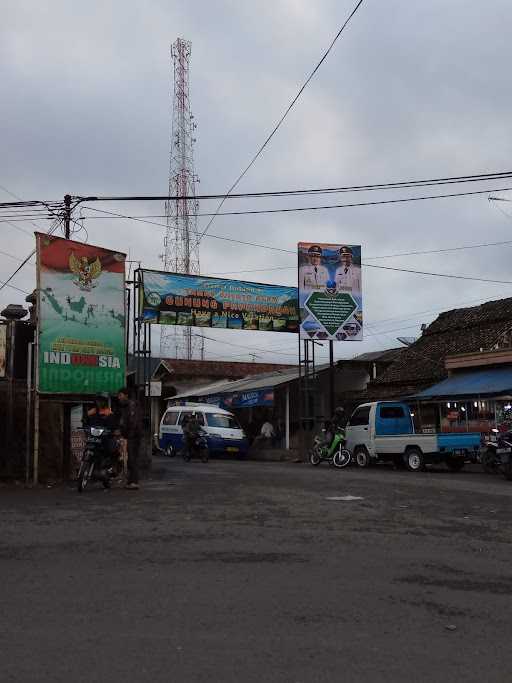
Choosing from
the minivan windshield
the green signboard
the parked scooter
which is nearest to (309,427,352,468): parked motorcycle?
the green signboard

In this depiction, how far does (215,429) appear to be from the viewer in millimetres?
29547

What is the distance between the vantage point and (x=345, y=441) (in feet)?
77.1

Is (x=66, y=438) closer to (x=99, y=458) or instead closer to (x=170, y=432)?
(x=99, y=458)

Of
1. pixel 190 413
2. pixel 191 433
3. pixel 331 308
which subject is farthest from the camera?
pixel 190 413

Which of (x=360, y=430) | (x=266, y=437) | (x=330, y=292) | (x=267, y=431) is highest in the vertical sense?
(x=330, y=292)

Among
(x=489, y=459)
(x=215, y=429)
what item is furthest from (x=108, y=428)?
(x=215, y=429)

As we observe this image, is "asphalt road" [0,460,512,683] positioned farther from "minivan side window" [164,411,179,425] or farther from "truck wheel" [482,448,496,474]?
"minivan side window" [164,411,179,425]

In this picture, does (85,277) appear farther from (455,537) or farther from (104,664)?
(104,664)

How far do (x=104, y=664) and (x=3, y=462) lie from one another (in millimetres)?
11070

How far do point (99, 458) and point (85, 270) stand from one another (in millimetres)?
4548

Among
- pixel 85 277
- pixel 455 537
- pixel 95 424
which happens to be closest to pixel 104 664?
pixel 455 537

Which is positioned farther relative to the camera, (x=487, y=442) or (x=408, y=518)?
(x=487, y=442)

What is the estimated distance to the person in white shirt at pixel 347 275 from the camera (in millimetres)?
27312

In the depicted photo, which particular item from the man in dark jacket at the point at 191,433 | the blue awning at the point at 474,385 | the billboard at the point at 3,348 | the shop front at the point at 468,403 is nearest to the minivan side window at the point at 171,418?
the man in dark jacket at the point at 191,433
